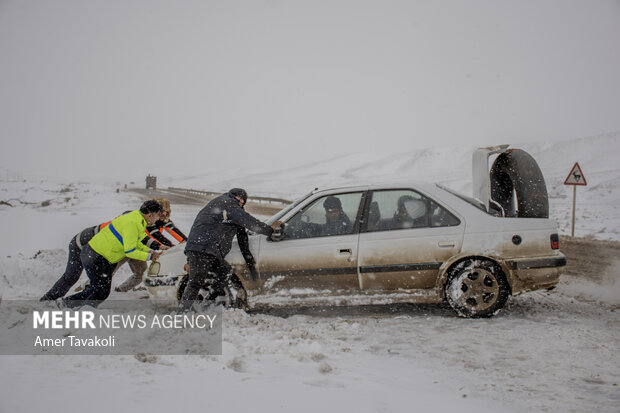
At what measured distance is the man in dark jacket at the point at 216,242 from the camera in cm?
425

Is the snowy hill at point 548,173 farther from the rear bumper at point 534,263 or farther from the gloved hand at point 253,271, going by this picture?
the rear bumper at point 534,263

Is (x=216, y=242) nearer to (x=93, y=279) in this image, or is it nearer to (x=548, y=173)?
(x=93, y=279)

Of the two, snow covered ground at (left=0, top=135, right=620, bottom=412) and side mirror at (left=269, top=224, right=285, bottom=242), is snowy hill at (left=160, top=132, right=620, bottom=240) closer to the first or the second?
side mirror at (left=269, top=224, right=285, bottom=242)

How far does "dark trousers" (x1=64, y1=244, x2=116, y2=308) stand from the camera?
443 cm

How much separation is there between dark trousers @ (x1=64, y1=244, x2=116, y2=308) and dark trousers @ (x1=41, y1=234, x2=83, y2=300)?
21 centimetres

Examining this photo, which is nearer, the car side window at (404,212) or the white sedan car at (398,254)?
the white sedan car at (398,254)

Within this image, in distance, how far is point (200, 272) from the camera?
14.0 ft

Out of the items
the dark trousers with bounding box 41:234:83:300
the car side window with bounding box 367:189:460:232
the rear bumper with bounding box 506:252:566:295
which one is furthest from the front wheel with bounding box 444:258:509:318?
the dark trousers with bounding box 41:234:83:300

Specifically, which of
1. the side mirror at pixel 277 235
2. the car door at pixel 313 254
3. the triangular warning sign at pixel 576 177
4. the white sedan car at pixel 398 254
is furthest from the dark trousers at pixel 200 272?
the triangular warning sign at pixel 576 177

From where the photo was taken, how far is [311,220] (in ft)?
15.1

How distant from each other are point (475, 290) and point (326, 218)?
1765 millimetres

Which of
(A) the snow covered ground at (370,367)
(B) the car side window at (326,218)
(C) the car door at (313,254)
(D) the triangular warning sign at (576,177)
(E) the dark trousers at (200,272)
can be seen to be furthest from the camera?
(D) the triangular warning sign at (576,177)

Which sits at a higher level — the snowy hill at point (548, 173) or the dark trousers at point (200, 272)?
the snowy hill at point (548, 173)

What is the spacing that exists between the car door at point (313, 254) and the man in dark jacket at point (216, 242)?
0.19 meters
